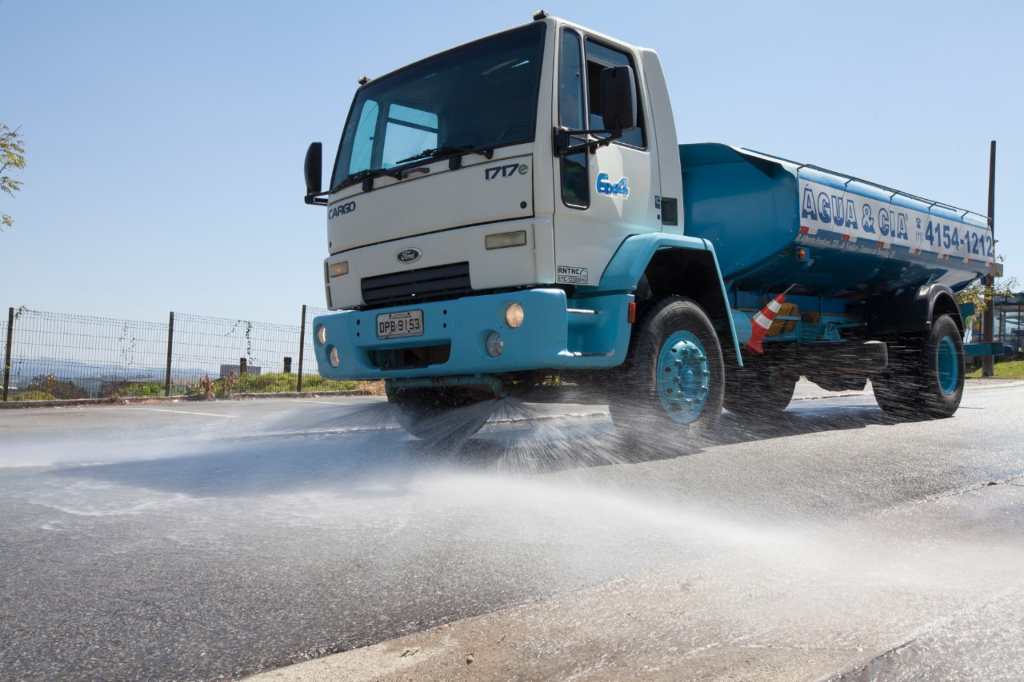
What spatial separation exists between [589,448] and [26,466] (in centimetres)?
372

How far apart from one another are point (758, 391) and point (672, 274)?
3436mm

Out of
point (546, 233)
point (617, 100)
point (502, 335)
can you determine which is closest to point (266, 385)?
point (502, 335)

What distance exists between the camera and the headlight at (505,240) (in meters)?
5.50

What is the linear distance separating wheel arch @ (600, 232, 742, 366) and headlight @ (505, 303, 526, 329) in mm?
766

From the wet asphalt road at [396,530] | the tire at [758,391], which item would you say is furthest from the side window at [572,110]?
the tire at [758,391]

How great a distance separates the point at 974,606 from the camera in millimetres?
2688

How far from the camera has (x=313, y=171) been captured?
23.1ft

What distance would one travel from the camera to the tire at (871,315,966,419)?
9.82 m

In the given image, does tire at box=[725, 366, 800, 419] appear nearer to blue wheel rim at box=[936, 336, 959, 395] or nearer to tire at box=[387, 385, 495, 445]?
blue wheel rim at box=[936, 336, 959, 395]

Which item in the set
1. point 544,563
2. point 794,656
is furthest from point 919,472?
point 794,656

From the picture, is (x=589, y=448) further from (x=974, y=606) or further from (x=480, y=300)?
(x=974, y=606)

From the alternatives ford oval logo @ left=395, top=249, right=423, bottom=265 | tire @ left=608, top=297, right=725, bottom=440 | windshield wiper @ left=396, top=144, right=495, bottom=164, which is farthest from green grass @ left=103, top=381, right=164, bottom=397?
tire @ left=608, top=297, right=725, bottom=440

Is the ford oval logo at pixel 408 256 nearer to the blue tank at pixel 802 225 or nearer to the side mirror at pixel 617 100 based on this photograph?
the side mirror at pixel 617 100

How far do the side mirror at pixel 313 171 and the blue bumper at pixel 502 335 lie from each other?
1248 millimetres
